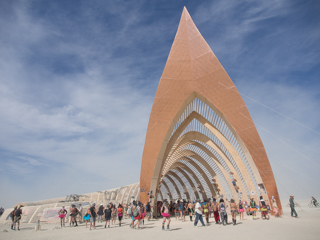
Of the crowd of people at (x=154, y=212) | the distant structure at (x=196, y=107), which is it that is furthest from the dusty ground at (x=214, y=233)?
the distant structure at (x=196, y=107)

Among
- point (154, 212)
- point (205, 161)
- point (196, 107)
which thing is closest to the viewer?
point (154, 212)

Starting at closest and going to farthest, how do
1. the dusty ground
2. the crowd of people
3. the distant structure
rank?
the dusty ground
the crowd of people
the distant structure

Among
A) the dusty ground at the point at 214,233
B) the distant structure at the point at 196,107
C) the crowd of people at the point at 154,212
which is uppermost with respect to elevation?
the distant structure at the point at 196,107

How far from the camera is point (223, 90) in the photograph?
51.4 feet

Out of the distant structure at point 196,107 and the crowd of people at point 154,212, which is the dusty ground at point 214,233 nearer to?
the crowd of people at point 154,212

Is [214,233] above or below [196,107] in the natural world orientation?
below

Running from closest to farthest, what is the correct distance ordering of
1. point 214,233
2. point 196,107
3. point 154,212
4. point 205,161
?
point 214,233 < point 154,212 < point 196,107 < point 205,161

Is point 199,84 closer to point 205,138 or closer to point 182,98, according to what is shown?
point 182,98

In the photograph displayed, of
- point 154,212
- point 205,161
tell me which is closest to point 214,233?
point 154,212

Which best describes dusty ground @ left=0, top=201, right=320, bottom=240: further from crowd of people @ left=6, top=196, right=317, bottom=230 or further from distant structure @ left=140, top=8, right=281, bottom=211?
distant structure @ left=140, top=8, right=281, bottom=211

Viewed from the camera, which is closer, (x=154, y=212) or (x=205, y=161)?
(x=154, y=212)

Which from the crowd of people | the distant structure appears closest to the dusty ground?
the crowd of people

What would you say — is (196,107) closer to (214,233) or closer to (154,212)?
(154,212)

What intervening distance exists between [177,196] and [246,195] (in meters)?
21.3
